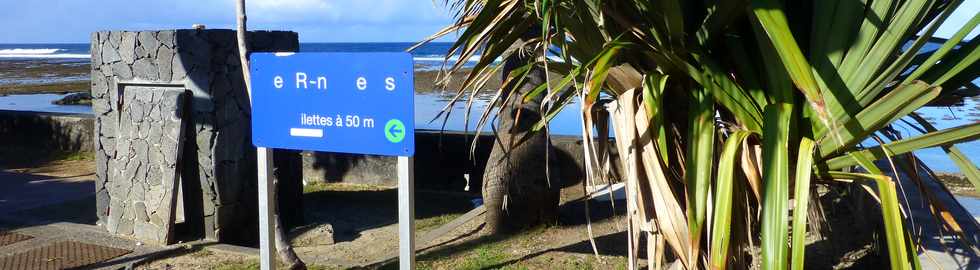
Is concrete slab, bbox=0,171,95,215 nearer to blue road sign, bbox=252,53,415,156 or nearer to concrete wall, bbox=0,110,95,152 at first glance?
concrete wall, bbox=0,110,95,152

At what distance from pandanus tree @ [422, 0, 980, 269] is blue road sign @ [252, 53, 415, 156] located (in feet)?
2.60

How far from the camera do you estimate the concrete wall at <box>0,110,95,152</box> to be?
12211 millimetres

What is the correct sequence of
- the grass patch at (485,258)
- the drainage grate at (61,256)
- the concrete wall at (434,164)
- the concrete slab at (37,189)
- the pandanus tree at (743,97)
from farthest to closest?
the concrete slab at (37,189) < the concrete wall at (434,164) < the drainage grate at (61,256) < the grass patch at (485,258) < the pandanus tree at (743,97)

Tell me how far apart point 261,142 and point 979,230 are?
4009 millimetres

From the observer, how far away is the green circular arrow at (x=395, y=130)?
4180 millimetres

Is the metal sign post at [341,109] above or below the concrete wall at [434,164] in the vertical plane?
above

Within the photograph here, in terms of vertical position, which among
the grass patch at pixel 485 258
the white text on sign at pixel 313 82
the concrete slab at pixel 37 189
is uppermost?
the white text on sign at pixel 313 82

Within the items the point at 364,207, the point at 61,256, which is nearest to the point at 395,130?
the point at 61,256

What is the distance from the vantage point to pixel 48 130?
1251 centimetres

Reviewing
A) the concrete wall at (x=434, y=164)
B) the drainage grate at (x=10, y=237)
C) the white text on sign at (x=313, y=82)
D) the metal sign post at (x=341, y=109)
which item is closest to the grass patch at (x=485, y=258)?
the metal sign post at (x=341, y=109)

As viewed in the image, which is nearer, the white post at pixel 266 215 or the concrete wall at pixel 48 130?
the white post at pixel 266 215

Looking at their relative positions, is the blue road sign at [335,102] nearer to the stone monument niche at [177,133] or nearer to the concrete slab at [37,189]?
the stone monument niche at [177,133]

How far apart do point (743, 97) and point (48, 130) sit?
1172 centimetres

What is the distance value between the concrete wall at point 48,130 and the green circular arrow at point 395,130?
921cm
